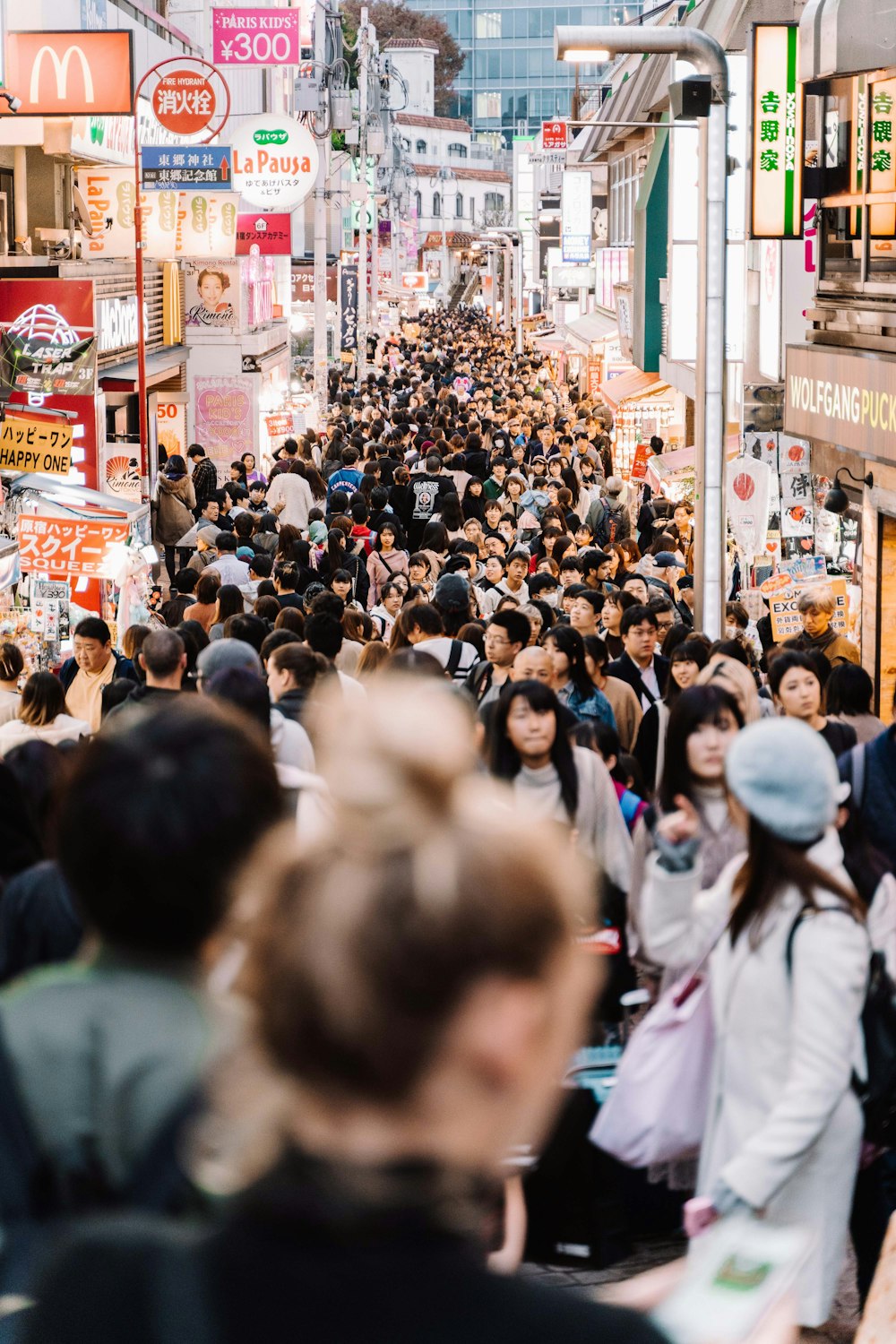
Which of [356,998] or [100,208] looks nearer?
[356,998]

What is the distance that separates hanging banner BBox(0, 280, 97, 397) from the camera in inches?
518

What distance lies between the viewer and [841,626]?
35.1ft

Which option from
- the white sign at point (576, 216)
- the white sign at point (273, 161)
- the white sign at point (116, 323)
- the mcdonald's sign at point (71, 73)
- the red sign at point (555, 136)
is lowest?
the white sign at point (116, 323)

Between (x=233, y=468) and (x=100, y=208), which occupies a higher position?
(x=100, y=208)

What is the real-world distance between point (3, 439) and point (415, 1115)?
11157 millimetres

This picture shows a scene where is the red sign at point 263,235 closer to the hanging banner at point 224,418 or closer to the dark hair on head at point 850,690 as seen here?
the hanging banner at point 224,418

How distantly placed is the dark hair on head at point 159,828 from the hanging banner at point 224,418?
75.4 ft

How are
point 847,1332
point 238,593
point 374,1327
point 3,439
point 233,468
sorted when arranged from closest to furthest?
point 374,1327 < point 847,1332 < point 238,593 < point 3,439 < point 233,468

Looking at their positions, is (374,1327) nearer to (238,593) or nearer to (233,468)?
(238,593)

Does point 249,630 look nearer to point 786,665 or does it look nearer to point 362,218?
point 786,665

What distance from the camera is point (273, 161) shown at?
22469 mm

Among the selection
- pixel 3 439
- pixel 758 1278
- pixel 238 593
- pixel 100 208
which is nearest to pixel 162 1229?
pixel 758 1278

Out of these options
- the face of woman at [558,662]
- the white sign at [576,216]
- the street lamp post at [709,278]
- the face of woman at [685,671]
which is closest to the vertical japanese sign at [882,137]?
the street lamp post at [709,278]

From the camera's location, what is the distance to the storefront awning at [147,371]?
1888cm
